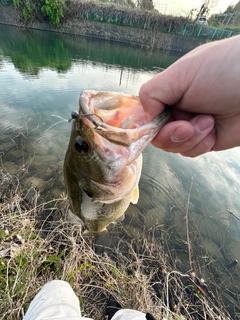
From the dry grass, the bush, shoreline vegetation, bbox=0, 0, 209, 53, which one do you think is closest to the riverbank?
shoreline vegetation, bbox=0, 0, 209, 53

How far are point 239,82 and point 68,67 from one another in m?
14.8

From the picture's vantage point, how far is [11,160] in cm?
535

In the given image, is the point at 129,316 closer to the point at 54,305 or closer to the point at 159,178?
the point at 54,305

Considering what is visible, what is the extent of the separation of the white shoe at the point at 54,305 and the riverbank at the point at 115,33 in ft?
95.3

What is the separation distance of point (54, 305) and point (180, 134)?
208 centimetres

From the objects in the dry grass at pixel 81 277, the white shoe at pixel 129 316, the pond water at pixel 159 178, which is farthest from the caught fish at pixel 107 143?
the pond water at pixel 159 178

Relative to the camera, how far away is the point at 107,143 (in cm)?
107

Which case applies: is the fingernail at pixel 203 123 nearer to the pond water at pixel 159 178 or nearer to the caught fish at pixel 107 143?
the caught fish at pixel 107 143

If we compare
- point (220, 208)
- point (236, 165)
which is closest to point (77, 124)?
point (220, 208)

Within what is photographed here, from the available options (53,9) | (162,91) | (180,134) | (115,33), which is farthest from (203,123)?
(53,9)

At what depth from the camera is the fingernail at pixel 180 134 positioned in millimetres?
1216

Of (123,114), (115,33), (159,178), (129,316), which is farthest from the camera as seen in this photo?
(115,33)

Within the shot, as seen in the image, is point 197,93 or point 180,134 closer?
point 197,93

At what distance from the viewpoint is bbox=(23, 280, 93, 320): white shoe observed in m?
1.83
